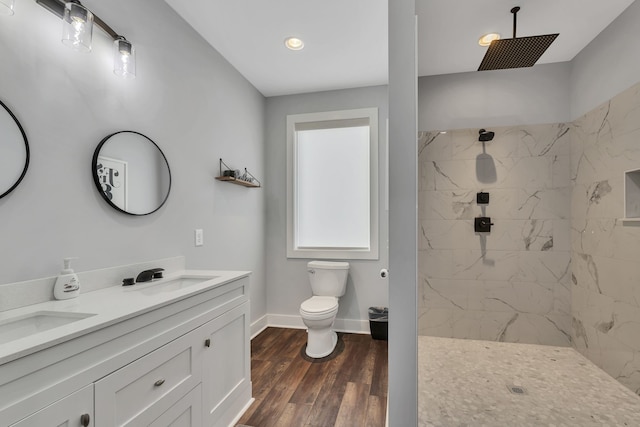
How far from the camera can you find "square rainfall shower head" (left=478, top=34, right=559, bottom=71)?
171 centimetres

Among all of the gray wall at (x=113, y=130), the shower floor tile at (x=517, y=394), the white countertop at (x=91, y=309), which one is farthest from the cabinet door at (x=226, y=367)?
the shower floor tile at (x=517, y=394)

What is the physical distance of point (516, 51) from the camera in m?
1.83

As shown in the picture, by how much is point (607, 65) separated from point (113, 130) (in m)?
3.11

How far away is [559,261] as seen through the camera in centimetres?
241

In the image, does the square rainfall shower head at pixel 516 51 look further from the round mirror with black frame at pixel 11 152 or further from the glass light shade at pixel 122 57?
the round mirror with black frame at pixel 11 152

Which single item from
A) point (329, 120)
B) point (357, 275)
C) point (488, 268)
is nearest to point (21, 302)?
point (357, 275)

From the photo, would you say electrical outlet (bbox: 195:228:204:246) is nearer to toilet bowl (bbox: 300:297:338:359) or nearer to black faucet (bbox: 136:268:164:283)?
black faucet (bbox: 136:268:164:283)

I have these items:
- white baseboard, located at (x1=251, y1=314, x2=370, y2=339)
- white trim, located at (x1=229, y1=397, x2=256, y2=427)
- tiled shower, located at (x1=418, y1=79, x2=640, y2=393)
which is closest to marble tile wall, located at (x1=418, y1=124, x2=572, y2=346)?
tiled shower, located at (x1=418, y1=79, x2=640, y2=393)

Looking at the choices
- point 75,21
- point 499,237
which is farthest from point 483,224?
point 75,21

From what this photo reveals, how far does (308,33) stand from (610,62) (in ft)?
6.76

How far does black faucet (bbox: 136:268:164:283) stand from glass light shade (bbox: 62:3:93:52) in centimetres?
111

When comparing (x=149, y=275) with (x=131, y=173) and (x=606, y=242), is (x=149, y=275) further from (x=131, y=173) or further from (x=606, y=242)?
(x=606, y=242)

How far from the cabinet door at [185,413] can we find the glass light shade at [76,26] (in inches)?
63.0

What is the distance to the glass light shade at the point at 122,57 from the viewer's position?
4.93 ft
